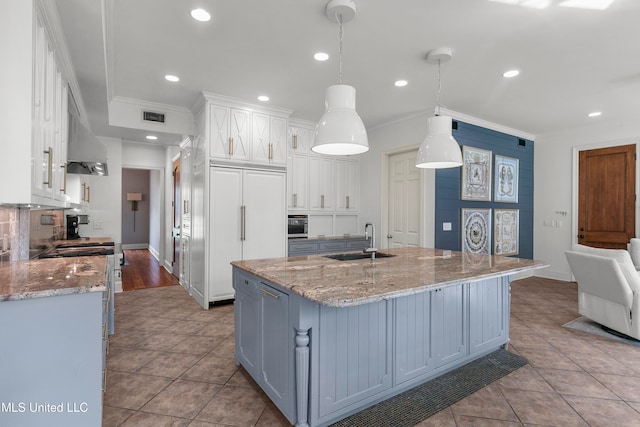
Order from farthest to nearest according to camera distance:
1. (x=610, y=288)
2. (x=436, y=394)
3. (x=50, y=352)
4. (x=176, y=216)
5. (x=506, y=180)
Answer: (x=176, y=216), (x=506, y=180), (x=610, y=288), (x=436, y=394), (x=50, y=352)

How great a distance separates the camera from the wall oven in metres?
5.10

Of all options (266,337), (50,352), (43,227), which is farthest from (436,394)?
(43,227)

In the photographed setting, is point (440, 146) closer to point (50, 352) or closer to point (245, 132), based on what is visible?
point (245, 132)

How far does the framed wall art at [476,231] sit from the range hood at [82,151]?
15.8 ft

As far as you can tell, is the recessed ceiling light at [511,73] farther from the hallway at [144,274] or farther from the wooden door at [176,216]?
the hallway at [144,274]

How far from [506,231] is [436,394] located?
4.28m

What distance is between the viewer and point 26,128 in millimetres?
1591

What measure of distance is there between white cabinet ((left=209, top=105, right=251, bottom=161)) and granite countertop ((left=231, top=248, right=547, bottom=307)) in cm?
217

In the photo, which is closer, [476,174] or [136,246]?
[476,174]

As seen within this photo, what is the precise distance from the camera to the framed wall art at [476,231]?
4.89 metres

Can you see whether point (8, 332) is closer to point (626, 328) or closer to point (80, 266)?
point (80, 266)

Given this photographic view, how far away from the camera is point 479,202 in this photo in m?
5.11

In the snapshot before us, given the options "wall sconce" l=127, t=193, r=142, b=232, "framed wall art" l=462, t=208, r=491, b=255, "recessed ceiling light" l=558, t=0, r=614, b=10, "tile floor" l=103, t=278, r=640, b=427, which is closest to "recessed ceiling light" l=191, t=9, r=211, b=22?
"recessed ceiling light" l=558, t=0, r=614, b=10

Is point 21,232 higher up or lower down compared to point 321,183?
lower down
